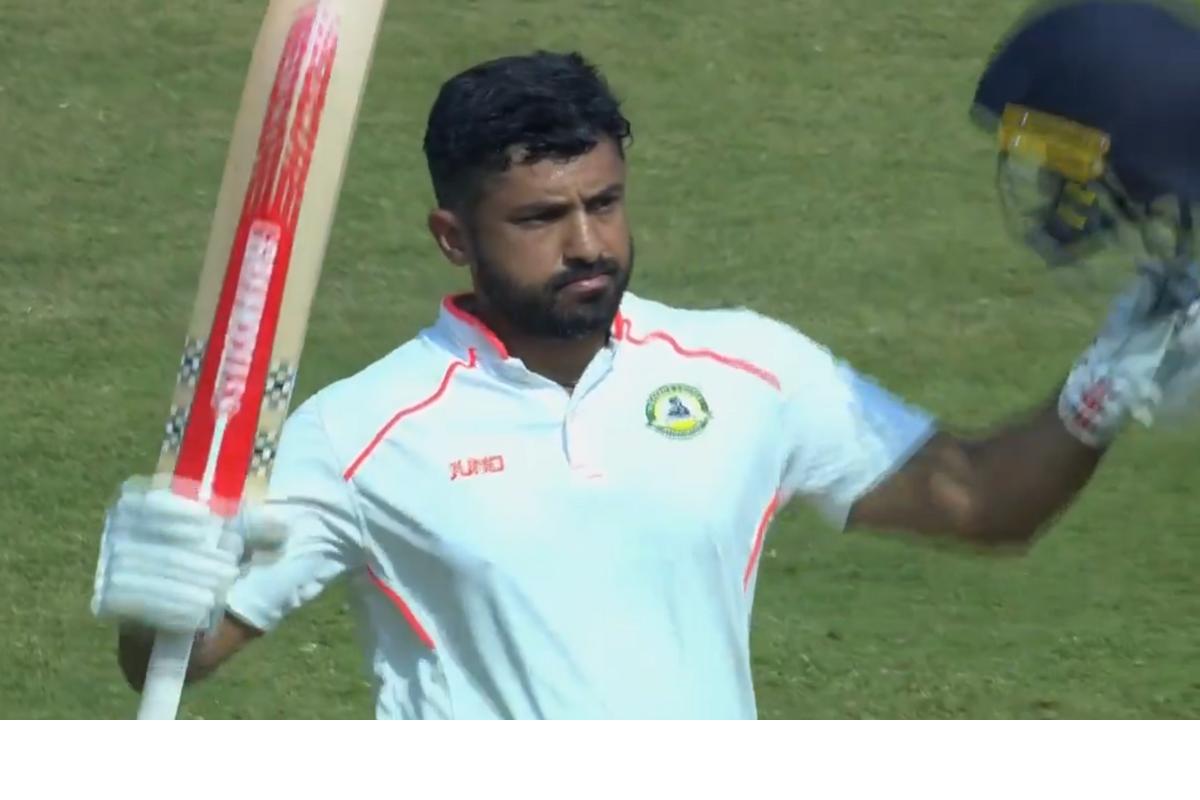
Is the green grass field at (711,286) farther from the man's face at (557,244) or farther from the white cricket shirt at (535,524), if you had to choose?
the man's face at (557,244)

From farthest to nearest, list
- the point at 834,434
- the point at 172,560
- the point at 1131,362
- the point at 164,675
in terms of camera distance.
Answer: the point at 834,434
the point at 1131,362
the point at 164,675
the point at 172,560

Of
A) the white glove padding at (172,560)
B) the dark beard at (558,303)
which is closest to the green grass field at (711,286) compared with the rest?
the dark beard at (558,303)

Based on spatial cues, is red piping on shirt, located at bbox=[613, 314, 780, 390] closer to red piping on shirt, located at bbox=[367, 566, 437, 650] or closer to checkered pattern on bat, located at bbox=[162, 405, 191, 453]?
red piping on shirt, located at bbox=[367, 566, 437, 650]

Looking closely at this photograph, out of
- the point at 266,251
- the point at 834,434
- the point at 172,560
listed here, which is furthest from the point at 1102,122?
the point at 172,560

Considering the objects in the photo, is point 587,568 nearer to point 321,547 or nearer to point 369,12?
point 321,547

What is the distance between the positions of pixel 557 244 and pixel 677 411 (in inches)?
12.2

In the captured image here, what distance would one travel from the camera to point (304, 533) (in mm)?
3324

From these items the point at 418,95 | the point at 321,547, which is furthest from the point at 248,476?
the point at 418,95

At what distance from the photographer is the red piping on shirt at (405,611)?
3.36m

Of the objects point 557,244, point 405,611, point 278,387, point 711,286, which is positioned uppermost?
point 557,244

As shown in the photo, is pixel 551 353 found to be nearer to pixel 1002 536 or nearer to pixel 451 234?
pixel 451 234

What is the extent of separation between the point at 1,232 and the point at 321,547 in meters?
5.63
